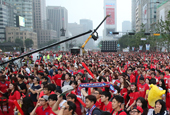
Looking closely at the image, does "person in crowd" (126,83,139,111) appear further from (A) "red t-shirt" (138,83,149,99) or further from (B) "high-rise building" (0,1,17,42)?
(B) "high-rise building" (0,1,17,42)

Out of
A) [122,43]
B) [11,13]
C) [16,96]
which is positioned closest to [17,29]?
[11,13]

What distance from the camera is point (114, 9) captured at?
161 meters

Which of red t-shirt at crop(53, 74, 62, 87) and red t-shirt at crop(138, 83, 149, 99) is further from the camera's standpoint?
red t-shirt at crop(53, 74, 62, 87)

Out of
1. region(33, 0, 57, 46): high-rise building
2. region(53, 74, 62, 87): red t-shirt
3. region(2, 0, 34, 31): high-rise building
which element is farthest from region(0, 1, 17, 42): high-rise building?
region(53, 74, 62, 87): red t-shirt

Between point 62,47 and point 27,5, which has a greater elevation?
point 27,5

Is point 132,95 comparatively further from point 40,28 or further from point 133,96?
point 40,28

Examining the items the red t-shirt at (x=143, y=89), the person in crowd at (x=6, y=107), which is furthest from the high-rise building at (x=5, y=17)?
the red t-shirt at (x=143, y=89)

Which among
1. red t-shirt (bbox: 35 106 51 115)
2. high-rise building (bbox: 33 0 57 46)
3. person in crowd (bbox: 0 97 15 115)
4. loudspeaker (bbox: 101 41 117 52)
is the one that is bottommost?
person in crowd (bbox: 0 97 15 115)

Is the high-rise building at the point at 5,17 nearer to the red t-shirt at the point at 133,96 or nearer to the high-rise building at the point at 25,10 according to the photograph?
the high-rise building at the point at 25,10

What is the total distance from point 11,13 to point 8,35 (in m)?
21.2

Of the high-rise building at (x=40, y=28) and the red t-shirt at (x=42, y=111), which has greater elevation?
the high-rise building at (x=40, y=28)

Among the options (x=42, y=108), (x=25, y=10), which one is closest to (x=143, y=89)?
(x=42, y=108)

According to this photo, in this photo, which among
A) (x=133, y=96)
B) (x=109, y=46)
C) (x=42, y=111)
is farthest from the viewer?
(x=109, y=46)

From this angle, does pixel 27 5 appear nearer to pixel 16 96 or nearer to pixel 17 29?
pixel 17 29
